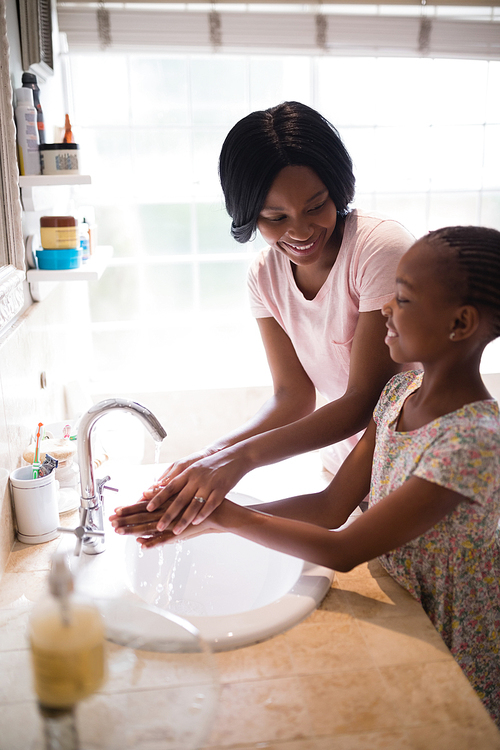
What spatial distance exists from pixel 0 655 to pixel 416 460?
64 cm

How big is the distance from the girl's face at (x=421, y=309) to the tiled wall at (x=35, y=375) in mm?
766

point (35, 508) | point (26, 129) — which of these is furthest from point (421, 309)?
point (26, 129)

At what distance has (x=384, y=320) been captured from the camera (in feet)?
4.04

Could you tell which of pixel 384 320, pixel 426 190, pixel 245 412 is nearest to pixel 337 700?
pixel 384 320

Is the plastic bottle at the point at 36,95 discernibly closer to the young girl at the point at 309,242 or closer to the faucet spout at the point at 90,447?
the young girl at the point at 309,242

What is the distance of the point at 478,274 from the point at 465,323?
74 millimetres

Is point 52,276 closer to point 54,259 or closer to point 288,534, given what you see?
point 54,259

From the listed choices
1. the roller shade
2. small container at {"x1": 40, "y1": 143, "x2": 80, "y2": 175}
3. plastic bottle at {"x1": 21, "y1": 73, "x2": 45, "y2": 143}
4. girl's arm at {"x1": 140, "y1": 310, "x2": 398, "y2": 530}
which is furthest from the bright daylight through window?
girl's arm at {"x1": 140, "y1": 310, "x2": 398, "y2": 530}

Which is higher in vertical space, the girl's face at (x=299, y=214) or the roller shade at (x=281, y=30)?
the roller shade at (x=281, y=30)

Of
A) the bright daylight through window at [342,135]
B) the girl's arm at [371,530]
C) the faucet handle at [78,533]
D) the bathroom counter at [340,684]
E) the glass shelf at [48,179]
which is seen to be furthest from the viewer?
the bright daylight through window at [342,135]

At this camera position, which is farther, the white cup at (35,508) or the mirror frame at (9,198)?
the mirror frame at (9,198)

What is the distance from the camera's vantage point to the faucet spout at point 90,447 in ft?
3.48

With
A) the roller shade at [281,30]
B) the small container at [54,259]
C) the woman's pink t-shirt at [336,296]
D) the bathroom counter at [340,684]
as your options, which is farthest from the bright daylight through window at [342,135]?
A: the bathroom counter at [340,684]

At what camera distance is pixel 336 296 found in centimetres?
137
